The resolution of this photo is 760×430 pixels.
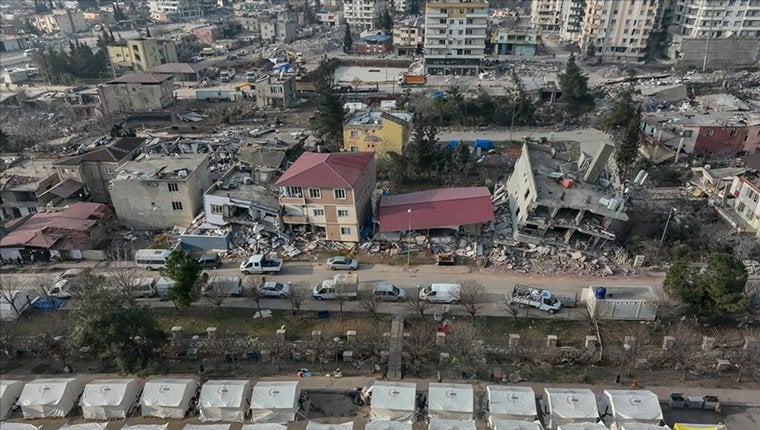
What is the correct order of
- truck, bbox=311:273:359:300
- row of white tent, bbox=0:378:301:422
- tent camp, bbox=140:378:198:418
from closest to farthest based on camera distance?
1. row of white tent, bbox=0:378:301:422
2. tent camp, bbox=140:378:198:418
3. truck, bbox=311:273:359:300

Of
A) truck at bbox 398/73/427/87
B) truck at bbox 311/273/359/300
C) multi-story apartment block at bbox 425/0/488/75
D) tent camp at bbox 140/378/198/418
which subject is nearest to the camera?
tent camp at bbox 140/378/198/418

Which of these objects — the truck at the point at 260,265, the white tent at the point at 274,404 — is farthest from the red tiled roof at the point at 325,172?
the white tent at the point at 274,404

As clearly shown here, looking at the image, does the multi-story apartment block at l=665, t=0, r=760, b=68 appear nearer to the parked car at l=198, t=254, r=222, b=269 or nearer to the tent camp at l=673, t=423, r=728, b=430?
the tent camp at l=673, t=423, r=728, b=430

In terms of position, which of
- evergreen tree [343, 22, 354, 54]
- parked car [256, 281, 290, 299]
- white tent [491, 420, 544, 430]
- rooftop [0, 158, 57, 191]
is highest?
evergreen tree [343, 22, 354, 54]

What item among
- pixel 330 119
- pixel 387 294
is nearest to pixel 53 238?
pixel 387 294

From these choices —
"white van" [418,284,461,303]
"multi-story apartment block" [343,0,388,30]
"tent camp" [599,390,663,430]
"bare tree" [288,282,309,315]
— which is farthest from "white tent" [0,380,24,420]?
"multi-story apartment block" [343,0,388,30]

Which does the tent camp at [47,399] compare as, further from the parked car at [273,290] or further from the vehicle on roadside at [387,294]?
the vehicle on roadside at [387,294]
